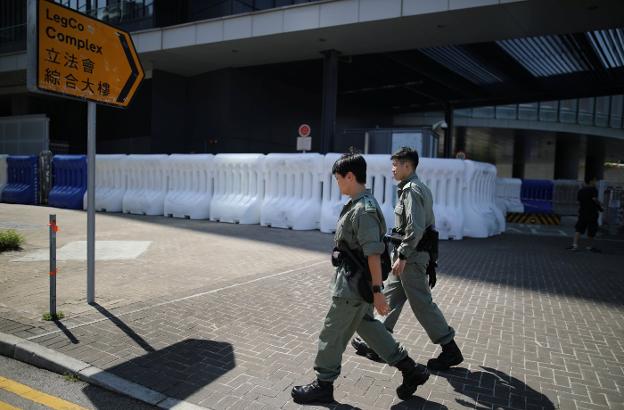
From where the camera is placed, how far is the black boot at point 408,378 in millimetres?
3051

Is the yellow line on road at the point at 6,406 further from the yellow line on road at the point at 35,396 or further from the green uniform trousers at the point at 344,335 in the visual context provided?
the green uniform trousers at the point at 344,335

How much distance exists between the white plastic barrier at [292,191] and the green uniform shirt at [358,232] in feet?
27.1

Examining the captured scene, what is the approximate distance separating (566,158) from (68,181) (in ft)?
134

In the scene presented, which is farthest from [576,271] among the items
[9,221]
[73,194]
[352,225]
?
[73,194]

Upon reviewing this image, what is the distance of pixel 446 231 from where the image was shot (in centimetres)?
1041

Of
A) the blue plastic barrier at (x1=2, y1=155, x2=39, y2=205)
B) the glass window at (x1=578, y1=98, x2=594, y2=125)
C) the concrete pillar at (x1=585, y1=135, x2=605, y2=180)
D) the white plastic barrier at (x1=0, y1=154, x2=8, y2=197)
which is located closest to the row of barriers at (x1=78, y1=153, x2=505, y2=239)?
the blue plastic barrier at (x1=2, y1=155, x2=39, y2=205)

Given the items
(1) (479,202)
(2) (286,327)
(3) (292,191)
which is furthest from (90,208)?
(1) (479,202)

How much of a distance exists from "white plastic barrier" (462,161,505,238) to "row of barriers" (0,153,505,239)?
0.03 meters

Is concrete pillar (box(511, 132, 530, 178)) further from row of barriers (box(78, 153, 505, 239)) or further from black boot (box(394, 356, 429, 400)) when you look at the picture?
black boot (box(394, 356, 429, 400))

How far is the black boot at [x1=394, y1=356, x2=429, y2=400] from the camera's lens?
3.05m

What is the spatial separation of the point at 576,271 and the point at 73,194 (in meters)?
14.8

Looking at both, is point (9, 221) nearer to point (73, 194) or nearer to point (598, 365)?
point (73, 194)

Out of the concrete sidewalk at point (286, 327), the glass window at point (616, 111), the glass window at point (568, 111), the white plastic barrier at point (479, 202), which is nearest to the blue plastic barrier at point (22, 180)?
the concrete sidewalk at point (286, 327)

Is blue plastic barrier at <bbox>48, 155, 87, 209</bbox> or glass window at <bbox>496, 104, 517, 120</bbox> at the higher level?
glass window at <bbox>496, 104, 517, 120</bbox>
